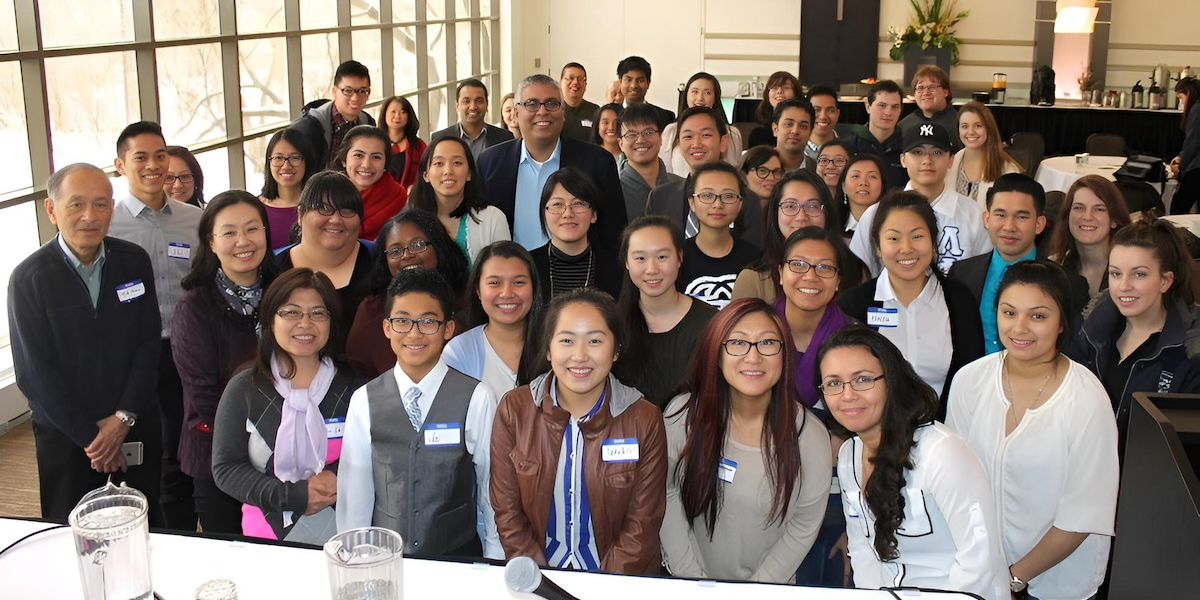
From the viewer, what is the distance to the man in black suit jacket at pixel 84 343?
128 inches

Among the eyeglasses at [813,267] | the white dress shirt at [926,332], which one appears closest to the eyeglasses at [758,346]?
the eyeglasses at [813,267]

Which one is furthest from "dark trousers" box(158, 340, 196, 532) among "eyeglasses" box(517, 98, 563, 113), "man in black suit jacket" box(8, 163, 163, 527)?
"eyeglasses" box(517, 98, 563, 113)

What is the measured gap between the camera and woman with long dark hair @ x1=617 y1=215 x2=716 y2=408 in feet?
10.5

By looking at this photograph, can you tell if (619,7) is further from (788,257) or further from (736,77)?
(788,257)

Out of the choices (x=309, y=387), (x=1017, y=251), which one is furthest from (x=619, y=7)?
(x=309, y=387)

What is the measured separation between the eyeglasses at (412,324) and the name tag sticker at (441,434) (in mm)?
284

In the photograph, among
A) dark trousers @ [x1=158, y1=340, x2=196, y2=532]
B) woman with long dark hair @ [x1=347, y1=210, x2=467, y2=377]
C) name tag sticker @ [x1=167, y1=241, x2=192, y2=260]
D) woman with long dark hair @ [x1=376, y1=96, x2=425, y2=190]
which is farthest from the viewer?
woman with long dark hair @ [x1=376, y1=96, x2=425, y2=190]

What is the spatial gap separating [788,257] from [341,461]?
1.52 meters

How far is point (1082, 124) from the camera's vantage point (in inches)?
437

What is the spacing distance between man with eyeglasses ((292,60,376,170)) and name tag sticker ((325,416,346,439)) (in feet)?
10.2

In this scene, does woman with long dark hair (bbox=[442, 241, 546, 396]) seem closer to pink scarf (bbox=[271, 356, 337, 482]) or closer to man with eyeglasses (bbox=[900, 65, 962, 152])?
pink scarf (bbox=[271, 356, 337, 482])

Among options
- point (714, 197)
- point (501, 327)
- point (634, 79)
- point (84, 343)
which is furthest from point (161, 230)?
point (634, 79)

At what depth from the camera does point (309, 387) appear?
2.94 meters

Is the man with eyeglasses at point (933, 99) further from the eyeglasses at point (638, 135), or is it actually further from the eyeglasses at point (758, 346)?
the eyeglasses at point (758, 346)
